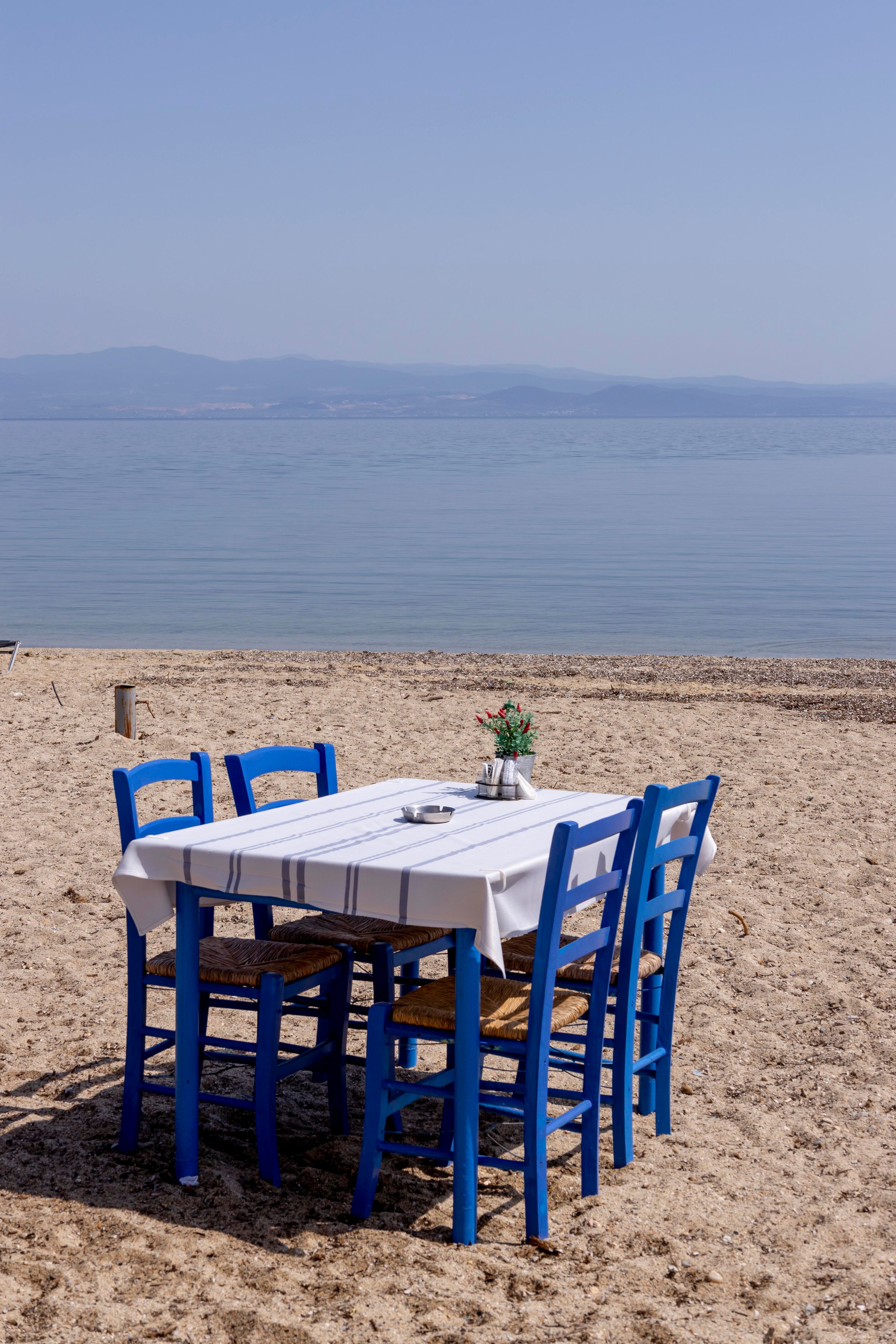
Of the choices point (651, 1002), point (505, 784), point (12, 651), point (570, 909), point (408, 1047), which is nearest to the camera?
point (570, 909)

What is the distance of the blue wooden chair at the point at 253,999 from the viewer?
3.67m

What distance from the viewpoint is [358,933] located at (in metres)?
4.38

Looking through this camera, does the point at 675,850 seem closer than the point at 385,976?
Yes

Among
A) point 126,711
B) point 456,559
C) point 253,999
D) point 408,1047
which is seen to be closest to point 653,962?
point 408,1047

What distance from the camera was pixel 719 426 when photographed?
194500 millimetres

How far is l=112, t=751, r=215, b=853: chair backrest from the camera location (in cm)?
398

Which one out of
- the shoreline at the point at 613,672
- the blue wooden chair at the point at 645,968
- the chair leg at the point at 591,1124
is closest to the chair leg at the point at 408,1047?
the blue wooden chair at the point at 645,968

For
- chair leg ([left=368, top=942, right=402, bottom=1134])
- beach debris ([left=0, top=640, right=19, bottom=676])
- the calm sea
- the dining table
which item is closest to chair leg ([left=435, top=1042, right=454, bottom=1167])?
chair leg ([left=368, top=942, right=402, bottom=1134])

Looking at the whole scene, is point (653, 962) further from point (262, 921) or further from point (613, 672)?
point (613, 672)

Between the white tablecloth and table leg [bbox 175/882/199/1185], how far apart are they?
0.25ft

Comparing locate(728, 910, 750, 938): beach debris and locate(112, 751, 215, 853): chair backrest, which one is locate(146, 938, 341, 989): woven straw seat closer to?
locate(112, 751, 215, 853): chair backrest

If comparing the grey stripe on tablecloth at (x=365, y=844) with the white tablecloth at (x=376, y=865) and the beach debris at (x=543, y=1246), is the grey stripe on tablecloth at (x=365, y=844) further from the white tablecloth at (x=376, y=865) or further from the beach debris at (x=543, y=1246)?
the beach debris at (x=543, y=1246)

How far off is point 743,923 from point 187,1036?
3.11m

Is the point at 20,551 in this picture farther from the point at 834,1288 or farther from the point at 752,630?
the point at 834,1288
